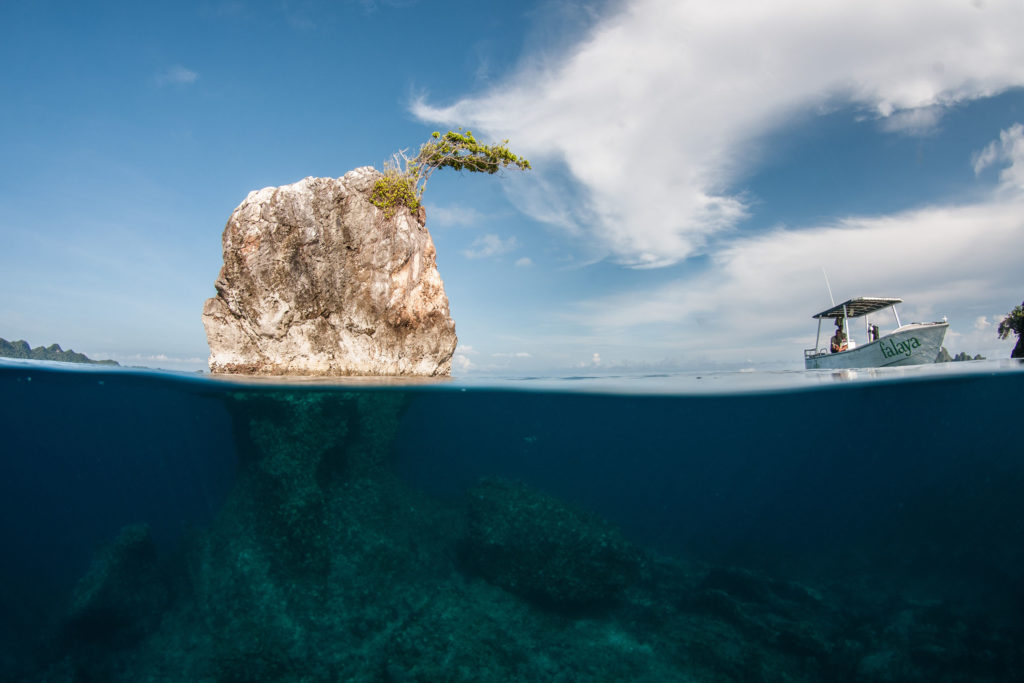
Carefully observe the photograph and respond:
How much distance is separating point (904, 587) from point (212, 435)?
28.1 metres

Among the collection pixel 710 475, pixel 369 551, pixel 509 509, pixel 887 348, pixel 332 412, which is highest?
pixel 887 348

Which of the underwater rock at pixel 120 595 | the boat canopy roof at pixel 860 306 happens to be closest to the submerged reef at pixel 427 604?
the underwater rock at pixel 120 595

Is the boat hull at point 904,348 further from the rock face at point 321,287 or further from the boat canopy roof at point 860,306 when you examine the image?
the rock face at point 321,287

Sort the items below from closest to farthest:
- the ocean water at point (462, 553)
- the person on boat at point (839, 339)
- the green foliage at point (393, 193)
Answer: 1. the ocean water at point (462, 553)
2. the green foliage at point (393, 193)
3. the person on boat at point (839, 339)

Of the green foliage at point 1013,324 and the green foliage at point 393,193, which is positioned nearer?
the green foliage at point 393,193

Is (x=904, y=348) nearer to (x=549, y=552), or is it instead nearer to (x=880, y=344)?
(x=880, y=344)

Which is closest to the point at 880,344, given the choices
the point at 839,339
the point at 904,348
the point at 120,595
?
the point at 904,348

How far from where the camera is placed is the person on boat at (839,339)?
1800 cm

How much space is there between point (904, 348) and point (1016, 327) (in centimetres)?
2007

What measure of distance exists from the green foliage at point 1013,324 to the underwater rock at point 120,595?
4294 cm

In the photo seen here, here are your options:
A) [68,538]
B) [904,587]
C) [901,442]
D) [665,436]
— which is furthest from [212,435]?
[901,442]

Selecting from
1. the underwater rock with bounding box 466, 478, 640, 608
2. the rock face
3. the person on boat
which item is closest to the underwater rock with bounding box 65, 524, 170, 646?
the rock face

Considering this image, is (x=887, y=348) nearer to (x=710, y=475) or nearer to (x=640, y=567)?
(x=640, y=567)

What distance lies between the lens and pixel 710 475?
3058cm
